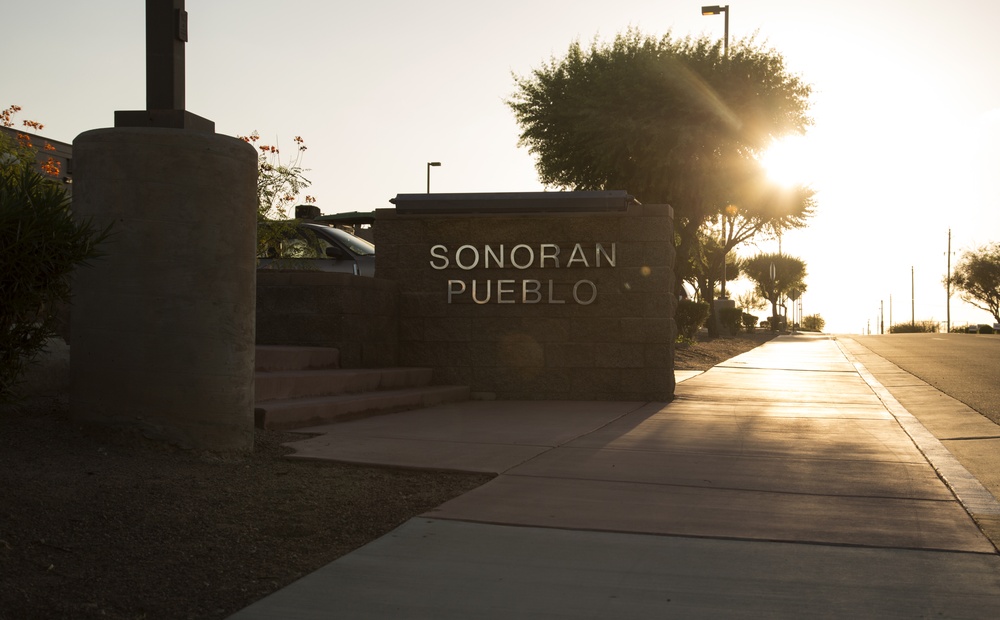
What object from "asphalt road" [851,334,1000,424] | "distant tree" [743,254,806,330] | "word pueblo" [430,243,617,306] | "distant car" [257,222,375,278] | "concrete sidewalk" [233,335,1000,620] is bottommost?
"concrete sidewalk" [233,335,1000,620]

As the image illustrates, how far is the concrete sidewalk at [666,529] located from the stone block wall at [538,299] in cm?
248

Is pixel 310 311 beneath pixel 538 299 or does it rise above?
beneath

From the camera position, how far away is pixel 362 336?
10.7m

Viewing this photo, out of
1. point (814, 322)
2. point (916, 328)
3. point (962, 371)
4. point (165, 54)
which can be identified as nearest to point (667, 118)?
point (962, 371)

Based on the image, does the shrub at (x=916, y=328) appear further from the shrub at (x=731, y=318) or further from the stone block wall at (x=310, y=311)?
the stone block wall at (x=310, y=311)

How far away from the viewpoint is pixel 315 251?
1428cm

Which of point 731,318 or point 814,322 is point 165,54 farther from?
point 814,322

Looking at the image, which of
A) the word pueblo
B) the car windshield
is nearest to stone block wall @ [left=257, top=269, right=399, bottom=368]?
the word pueblo

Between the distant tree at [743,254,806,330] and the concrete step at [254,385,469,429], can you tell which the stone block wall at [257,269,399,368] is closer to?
the concrete step at [254,385,469,429]

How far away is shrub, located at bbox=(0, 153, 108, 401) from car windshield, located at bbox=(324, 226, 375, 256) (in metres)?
9.35

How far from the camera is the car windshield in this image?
14.9 metres

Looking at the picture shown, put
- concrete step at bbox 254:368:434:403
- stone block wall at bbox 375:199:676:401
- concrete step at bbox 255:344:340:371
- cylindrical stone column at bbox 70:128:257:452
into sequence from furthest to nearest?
stone block wall at bbox 375:199:676:401 < concrete step at bbox 255:344:340:371 < concrete step at bbox 254:368:434:403 < cylindrical stone column at bbox 70:128:257:452

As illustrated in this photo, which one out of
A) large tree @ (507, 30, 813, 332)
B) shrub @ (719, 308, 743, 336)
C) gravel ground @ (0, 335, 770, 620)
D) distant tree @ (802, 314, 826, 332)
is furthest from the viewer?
distant tree @ (802, 314, 826, 332)

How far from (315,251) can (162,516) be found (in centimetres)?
987
